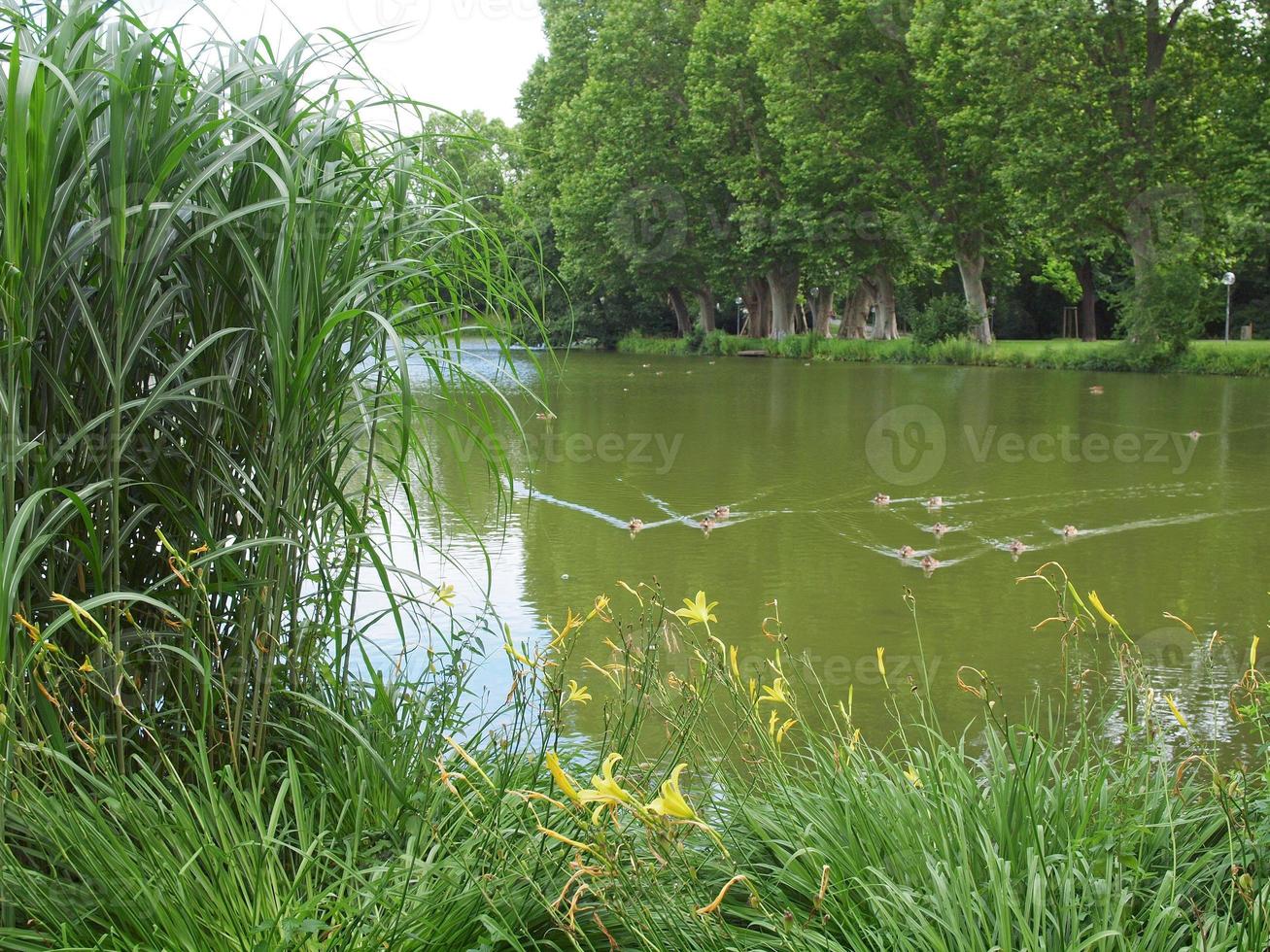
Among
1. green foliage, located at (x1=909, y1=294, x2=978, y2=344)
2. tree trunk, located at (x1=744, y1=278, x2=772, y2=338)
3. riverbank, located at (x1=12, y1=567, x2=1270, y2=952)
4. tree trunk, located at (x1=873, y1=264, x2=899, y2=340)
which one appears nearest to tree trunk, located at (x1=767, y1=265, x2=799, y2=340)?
tree trunk, located at (x1=873, y1=264, x2=899, y2=340)

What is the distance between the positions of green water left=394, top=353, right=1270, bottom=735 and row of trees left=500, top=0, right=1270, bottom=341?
840cm

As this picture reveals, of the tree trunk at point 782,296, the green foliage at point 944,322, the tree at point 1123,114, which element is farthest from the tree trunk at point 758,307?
the tree at point 1123,114

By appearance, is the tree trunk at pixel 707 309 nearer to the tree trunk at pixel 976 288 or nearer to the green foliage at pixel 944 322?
the tree trunk at pixel 976 288

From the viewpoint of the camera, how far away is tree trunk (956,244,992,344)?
28.1m

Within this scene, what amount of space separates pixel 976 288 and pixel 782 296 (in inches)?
326

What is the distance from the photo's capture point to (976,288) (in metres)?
28.7

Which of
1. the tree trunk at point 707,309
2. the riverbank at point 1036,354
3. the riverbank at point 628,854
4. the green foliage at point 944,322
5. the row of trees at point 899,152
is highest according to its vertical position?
the row of trees at point 899,152

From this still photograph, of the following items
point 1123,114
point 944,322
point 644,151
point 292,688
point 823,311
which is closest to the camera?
point 292,688

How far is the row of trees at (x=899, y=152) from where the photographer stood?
22547mm

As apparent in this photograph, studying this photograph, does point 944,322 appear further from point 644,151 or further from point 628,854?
point 628,854

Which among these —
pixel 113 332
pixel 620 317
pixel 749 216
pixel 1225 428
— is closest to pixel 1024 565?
pixel 113 332

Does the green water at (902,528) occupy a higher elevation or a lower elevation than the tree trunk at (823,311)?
lower

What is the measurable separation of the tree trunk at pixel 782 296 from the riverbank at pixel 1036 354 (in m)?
0.71

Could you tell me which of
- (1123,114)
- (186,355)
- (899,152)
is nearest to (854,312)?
(899,152)
